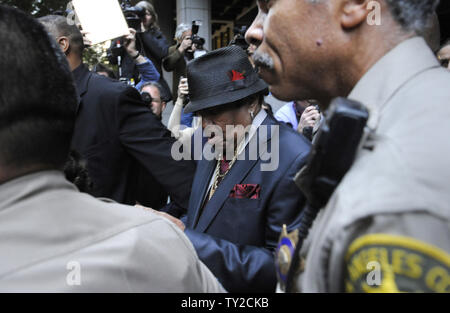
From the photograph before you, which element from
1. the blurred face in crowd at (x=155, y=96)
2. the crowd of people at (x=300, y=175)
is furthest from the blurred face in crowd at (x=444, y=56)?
the blurred face in crowd at (x=155, y=96)

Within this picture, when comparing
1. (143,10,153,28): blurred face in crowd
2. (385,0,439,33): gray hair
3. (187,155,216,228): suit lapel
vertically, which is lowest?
(187,155,216,228): suit lapel

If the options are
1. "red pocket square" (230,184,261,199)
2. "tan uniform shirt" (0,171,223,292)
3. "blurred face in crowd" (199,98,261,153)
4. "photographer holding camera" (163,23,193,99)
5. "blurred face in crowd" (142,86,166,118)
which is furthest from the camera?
"photographer holding camera" (163,23,193,99)

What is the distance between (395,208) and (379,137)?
0.17 meters

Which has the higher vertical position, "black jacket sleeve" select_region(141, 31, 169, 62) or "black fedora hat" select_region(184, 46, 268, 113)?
"black fedora hat" select_region(184, 46, 268, 113)

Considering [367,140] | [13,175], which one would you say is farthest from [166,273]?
[367,140]

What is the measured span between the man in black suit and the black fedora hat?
1.23 feet

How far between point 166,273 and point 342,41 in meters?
0.74

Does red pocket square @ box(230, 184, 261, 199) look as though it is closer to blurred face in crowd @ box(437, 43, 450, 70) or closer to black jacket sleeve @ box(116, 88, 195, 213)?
black jacket sleeve @ box(116, 88, 195, 213)

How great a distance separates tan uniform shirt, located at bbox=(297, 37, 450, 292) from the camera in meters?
0.62

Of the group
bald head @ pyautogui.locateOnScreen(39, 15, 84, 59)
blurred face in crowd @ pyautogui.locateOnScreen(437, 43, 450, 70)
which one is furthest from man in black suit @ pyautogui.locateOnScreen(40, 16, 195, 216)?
blurred face in crowd @ pyautogui.locateOnScreen(437, 43, 450, 70)

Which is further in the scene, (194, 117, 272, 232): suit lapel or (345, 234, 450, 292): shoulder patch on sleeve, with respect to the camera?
(194, 117, 272, 232): suit lapel
